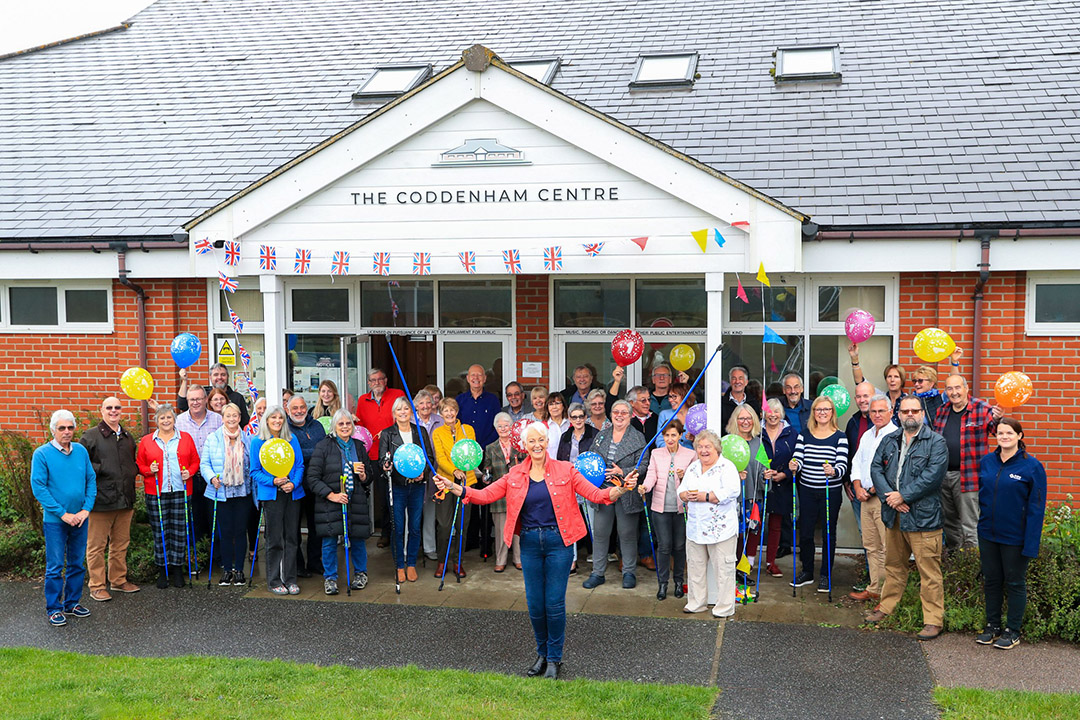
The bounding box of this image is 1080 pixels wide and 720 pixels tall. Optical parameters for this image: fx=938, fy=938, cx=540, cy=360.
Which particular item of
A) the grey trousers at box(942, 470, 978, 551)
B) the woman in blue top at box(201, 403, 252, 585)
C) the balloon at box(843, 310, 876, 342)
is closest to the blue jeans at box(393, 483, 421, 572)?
the woman in blue top at box(201, 403, 252, 585)

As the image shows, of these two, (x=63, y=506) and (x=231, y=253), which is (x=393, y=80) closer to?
(x=231, y=253)

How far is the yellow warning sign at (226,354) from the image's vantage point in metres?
10.1

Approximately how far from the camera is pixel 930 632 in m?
6.80

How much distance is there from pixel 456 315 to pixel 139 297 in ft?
11.3

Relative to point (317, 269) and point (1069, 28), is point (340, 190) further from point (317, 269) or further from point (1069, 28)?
point (1069, 28)

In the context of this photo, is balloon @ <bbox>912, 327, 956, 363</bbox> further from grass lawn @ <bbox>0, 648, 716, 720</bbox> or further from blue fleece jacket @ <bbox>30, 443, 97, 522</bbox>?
blue fleece jacket @ <bbox>30, 443, 97, 522</bbox>

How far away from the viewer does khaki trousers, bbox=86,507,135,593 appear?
7922 millimetres

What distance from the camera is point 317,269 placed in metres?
8.34

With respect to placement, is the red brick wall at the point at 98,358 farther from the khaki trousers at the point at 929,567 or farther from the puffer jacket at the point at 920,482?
the khaki trousers at the point at 929,567

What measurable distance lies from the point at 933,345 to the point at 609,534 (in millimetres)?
3234

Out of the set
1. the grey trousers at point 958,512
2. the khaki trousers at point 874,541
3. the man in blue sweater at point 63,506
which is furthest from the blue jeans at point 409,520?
the grey trousers at point 958,512

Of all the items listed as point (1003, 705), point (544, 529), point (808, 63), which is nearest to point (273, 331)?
point (544, 529)

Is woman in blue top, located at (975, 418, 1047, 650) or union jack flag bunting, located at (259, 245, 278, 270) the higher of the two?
union jack flag bunting, located at (259, 245, 278, 270)

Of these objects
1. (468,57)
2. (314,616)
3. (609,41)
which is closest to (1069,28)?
(609,41)
